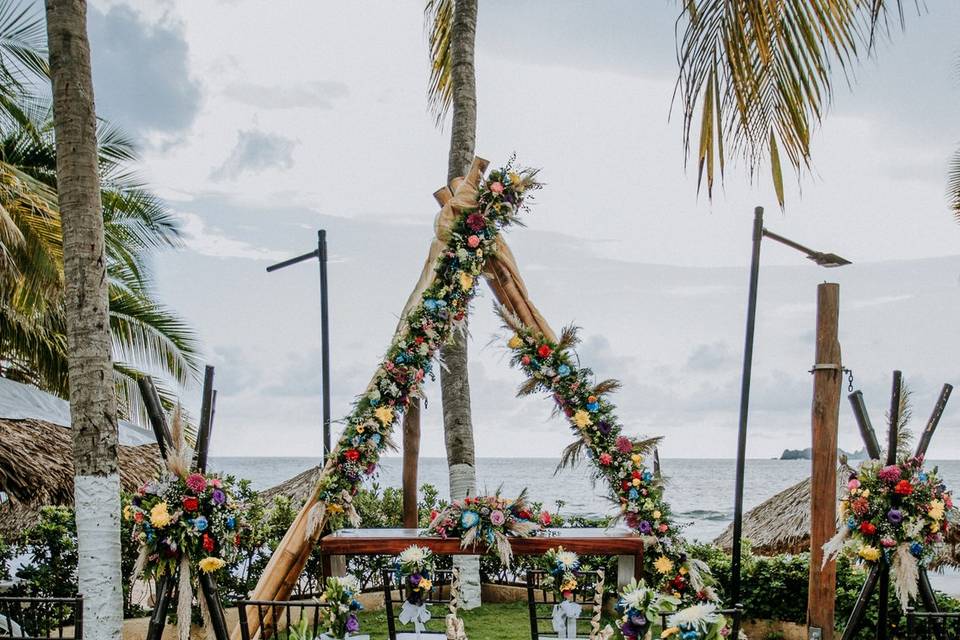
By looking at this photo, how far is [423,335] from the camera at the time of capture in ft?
22.0

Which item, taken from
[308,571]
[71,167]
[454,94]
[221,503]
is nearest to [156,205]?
[454,94]

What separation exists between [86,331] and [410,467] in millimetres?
3513

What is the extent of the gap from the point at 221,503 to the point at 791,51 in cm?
536

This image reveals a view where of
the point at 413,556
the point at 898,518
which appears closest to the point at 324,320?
the point at 413,556

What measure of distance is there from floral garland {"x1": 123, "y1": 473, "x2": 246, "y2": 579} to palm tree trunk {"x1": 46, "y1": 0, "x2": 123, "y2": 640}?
0.63 metres

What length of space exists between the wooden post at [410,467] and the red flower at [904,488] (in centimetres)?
409

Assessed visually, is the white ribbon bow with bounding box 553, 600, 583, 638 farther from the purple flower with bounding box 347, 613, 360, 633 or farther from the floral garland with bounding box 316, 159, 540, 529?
the floral garland with bounding box 316, 159, 540, 529

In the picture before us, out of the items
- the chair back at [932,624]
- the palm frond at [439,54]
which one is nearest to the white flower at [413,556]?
the chair back at [932,624]

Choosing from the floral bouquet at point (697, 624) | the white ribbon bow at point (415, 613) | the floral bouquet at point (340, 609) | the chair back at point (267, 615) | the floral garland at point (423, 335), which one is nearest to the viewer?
the floral bouquet at point (697, 624)

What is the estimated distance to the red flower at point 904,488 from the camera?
19.1 ft

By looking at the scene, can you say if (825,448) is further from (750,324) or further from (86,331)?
(86,331)

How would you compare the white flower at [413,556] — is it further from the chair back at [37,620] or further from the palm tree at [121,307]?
the palm tree at [121,307]

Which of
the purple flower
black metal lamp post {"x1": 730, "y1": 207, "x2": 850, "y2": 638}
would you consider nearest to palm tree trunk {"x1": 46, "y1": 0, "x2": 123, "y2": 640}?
the purple flower

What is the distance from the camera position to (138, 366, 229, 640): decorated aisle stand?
5203 mm
